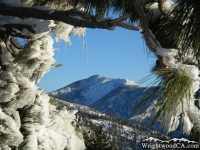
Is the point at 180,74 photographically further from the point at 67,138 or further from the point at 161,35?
the point at 67,138

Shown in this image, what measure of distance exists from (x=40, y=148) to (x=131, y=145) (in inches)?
4801

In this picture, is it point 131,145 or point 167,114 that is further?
point 131,145

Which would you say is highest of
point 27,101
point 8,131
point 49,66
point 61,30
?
point 61,30

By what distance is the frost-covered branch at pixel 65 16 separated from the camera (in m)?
2.40

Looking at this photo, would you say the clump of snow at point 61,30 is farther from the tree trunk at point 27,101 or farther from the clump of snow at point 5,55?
the clump of snow at point 5,55

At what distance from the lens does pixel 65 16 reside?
259 centimetres

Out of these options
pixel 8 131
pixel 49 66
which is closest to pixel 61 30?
pixel 49 66

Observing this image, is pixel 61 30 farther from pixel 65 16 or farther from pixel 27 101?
pixel 27 101

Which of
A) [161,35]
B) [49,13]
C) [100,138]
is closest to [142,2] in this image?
[161,35]

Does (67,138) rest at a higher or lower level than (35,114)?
lower

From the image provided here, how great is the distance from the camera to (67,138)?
10.3 ft

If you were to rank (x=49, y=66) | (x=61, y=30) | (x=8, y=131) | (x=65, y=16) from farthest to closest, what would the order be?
(x=61, y=30)
(x=49, y=66)
(x=65, y=16)
(x=8, y=131)

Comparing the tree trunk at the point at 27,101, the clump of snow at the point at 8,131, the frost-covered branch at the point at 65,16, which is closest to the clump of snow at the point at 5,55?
the tree trunk at the point at 27,101

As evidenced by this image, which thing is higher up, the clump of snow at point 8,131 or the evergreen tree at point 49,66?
the evergreen tree at point 49,66
